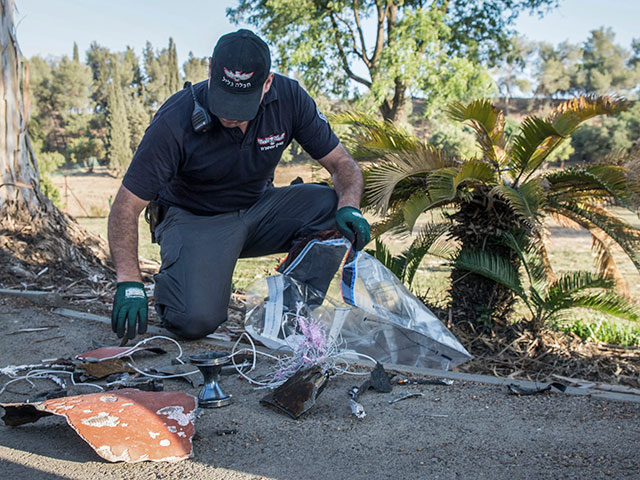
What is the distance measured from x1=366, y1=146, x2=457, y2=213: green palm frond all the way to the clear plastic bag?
0.59m

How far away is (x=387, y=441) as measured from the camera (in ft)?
7.18

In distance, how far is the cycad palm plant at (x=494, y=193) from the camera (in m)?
3.82

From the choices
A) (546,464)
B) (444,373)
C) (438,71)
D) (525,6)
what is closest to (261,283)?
(444,373)

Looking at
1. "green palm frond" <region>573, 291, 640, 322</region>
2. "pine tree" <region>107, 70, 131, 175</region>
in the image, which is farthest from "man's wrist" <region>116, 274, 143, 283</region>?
"pine tree" <region>107, 70, 131, 175</region>

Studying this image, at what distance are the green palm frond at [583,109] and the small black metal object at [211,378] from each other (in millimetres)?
2874

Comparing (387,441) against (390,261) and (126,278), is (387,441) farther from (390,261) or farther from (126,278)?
(390,261)

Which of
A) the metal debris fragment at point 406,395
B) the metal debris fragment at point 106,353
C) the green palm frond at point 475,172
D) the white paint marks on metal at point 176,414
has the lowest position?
the metal debris fragment at point 406,395

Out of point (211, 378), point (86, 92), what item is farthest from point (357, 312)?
point (86, 92)

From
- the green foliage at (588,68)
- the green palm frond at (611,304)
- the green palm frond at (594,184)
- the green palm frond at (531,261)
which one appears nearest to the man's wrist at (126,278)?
the green palm frond at (531,261)

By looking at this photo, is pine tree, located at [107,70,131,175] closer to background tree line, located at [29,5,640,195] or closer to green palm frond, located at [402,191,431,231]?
background tree line, located at [29,5,640,195]

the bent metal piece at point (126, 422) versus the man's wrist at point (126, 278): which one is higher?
the man's wrist at point (126, 278)

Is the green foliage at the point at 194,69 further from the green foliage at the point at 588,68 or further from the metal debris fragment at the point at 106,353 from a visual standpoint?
the metal debris fragment at the point at 106,353

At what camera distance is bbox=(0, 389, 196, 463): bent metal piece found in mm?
1933

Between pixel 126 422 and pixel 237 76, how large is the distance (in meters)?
1.77
